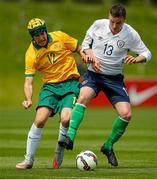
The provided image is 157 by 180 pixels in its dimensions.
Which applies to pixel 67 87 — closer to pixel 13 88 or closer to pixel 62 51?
pixel 62 51

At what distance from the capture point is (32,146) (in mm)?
12938

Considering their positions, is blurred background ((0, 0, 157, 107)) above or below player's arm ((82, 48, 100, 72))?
below

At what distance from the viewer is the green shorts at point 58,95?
13156mm

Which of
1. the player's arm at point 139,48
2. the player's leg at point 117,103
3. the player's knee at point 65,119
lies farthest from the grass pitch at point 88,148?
the player's arm at point 139,48

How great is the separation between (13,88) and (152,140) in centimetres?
2255

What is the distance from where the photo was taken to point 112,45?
13.6 metres

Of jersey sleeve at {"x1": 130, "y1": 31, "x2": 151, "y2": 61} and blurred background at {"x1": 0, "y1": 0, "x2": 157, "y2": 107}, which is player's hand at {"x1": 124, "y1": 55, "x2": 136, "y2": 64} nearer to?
jersey sleeve at {"x1": 130, "y1": 31, "x2": 151, "y2": 61}

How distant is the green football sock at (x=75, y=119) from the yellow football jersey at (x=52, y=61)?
522 mm

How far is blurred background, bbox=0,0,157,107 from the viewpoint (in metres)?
45.4

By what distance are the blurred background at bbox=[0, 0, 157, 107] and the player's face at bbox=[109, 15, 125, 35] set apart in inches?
1064

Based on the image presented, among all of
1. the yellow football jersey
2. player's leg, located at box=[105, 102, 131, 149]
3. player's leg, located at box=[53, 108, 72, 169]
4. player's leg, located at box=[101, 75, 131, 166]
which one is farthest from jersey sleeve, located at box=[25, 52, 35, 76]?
player's leg, located at box=[105, 102, 131, 149]

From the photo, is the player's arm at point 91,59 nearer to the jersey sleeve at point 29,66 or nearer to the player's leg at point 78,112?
the player's leg at point 78,112

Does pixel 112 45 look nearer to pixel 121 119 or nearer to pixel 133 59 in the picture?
pixel 133 59

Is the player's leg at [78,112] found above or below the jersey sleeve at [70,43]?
below
